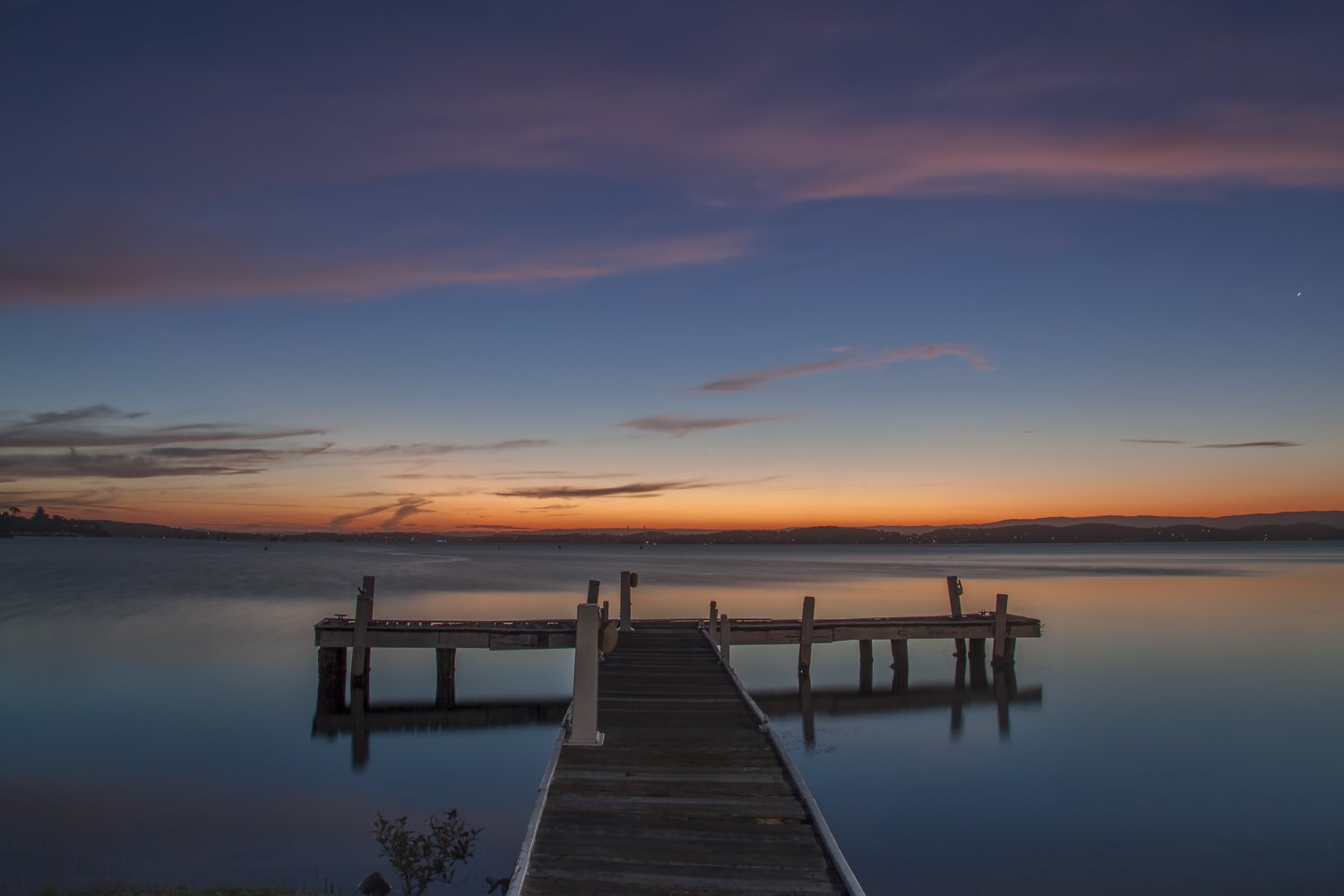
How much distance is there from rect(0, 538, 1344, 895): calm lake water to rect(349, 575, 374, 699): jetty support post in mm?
1318

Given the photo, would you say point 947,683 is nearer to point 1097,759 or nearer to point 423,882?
point 1097,759

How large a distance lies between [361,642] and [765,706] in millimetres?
9314

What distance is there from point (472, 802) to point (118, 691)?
46.8ft

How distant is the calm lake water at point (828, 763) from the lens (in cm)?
1154

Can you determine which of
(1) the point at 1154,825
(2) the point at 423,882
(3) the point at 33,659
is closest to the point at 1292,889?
(1) the point at 1154,825

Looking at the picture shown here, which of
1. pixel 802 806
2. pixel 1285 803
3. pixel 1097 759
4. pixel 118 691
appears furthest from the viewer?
pixel 118 691

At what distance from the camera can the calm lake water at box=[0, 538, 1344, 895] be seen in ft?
37.9

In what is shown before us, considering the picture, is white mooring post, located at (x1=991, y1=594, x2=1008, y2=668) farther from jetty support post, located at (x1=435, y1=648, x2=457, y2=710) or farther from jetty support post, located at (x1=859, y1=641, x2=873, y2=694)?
jetty support post, located at (x1=435, y1=648, x2=457, y2=710)

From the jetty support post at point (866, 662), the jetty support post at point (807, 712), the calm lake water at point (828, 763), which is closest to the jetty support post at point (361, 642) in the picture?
the calm lake water at point (828, 763)

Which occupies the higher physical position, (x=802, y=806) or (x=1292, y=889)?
(x=802, y=806)

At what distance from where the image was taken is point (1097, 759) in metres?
17.1

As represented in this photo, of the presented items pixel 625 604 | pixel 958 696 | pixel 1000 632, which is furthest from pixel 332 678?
pixel 1000 632

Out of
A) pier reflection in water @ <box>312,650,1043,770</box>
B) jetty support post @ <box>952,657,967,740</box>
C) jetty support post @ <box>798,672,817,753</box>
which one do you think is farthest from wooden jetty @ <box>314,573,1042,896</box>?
Answer: jetty support post @ <box>952,657,967,740</box>

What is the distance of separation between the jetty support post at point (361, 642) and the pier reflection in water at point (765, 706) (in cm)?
29
